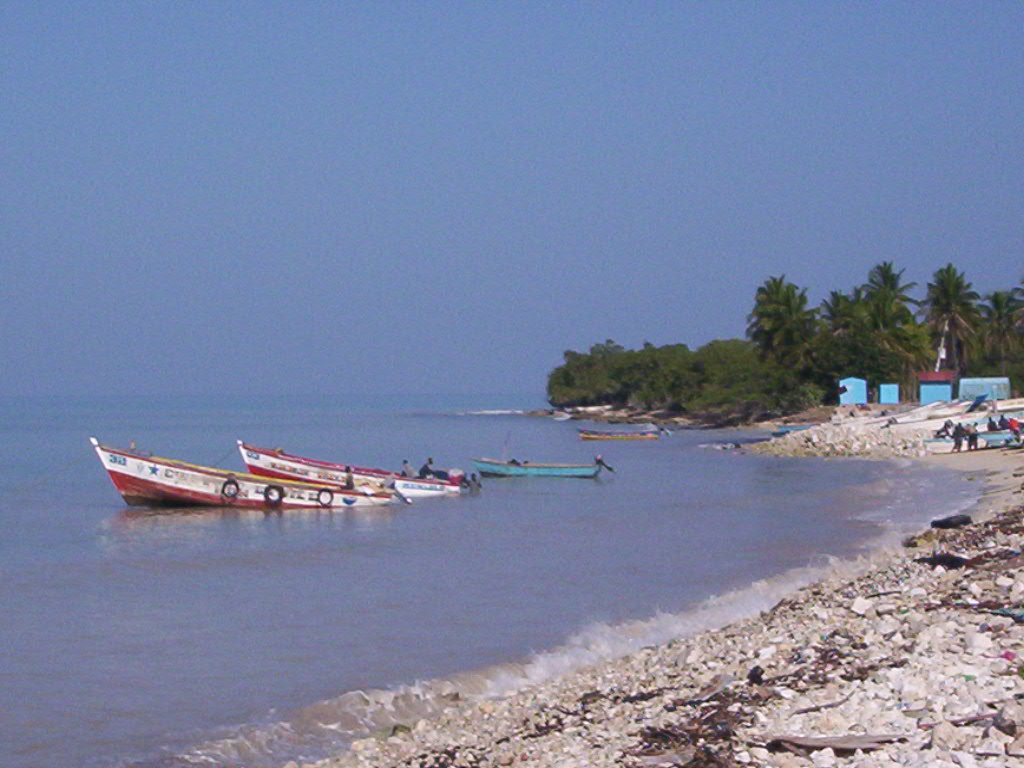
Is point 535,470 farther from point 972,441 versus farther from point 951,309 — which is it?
point 951,309

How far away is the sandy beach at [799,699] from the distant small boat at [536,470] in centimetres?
3283

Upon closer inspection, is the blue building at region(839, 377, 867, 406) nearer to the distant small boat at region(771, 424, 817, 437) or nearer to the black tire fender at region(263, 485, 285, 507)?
the distant small boat at region(771, 424, 817, 437)

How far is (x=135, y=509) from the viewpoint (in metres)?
36.2

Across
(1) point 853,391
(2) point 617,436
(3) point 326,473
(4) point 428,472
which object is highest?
(1) point 853,391

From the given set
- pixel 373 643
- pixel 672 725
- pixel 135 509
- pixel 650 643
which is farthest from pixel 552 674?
pixel 135 509

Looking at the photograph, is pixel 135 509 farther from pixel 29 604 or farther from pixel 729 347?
pixel 729 347

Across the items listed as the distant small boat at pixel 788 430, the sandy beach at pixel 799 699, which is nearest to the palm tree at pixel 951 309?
the distant small boat at pixel 788 430

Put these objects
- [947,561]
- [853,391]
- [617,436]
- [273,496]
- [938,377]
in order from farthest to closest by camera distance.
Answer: [617,436] < [853,391] < [938,377] < [273,496] < [947,561]

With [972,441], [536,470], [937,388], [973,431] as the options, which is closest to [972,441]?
[972,441]

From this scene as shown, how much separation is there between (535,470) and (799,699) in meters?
39.4

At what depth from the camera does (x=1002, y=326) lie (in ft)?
268

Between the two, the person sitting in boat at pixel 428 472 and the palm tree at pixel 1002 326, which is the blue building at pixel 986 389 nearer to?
the palm tree at pixel 1002 326

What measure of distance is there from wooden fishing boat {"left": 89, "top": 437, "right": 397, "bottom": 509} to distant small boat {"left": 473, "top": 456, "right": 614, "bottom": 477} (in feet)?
43.6

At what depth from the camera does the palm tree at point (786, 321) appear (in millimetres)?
83188
